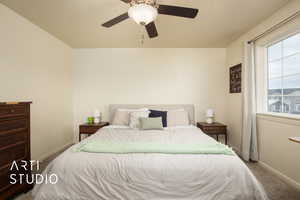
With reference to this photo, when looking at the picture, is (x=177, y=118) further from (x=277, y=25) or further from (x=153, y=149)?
(x=277, y=25)

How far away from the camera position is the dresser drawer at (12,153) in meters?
1.79

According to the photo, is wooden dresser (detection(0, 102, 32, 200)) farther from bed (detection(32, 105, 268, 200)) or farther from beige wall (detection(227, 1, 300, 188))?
beige wall (detection(227, 1, 300, 188))

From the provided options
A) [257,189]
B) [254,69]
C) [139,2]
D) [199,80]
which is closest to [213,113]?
[199,80]

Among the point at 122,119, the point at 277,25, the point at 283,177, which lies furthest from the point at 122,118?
the point at 277,25

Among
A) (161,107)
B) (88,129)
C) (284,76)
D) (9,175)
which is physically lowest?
(9,175)

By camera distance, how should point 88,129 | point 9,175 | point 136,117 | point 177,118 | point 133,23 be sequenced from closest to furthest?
1. point 9,175
2. point 133,23
3. point 136,117
4. point 177,118
5. point 88,129

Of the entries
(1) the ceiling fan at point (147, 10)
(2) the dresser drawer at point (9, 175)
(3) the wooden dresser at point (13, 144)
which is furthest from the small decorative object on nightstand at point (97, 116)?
(1) the ceiling fan at point (147, 10)

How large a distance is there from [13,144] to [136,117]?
6.42 ft

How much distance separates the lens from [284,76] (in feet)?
8.32

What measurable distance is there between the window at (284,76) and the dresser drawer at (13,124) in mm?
3663

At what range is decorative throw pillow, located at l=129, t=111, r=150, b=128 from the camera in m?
3.26

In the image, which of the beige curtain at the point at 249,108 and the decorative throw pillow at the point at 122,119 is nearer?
the beige curtain at the point at 249,108

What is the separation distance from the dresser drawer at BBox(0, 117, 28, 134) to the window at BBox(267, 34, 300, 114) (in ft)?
12.0

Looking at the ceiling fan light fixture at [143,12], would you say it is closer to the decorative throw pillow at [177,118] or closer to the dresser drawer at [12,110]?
the dresser drawer at [12,110]
